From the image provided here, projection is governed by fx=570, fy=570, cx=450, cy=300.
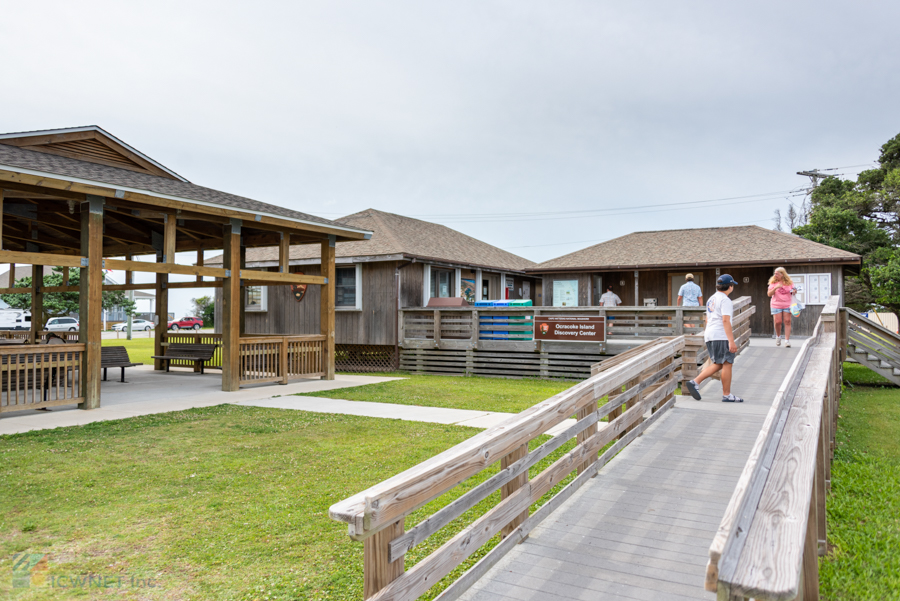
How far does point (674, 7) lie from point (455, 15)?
255 inches

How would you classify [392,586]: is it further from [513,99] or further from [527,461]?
[513,99]

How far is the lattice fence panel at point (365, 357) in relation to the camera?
59.3ft

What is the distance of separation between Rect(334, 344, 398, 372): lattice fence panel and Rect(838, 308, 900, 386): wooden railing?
12289 millimetres

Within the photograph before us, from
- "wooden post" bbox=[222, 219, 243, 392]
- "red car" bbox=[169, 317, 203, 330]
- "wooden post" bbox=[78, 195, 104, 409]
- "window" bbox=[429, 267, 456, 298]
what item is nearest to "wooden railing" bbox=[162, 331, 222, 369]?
"wooden post" bbox=[222, 219, 243, 392]

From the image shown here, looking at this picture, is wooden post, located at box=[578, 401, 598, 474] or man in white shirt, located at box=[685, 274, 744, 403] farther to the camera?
man in white shirt, located at box=[685, 274, 744, 403]

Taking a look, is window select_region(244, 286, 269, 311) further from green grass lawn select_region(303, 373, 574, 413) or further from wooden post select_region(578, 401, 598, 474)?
wooden post select_region(578, 401, 598, 474)

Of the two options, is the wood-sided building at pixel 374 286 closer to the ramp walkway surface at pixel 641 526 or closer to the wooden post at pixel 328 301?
the wooden post at pixel 328 301

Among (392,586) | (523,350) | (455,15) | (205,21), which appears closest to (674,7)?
(455,15)

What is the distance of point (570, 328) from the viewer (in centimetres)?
1516

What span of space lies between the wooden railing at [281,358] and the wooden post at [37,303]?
18.8 ft

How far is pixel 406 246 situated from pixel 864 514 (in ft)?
47.3

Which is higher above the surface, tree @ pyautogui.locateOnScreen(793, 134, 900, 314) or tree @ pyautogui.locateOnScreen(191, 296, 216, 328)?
tree @ pyautogui.locateOnScreen(793, 134, 900, 314)

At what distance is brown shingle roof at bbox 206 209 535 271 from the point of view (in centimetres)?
1830

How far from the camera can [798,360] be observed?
189 inches
